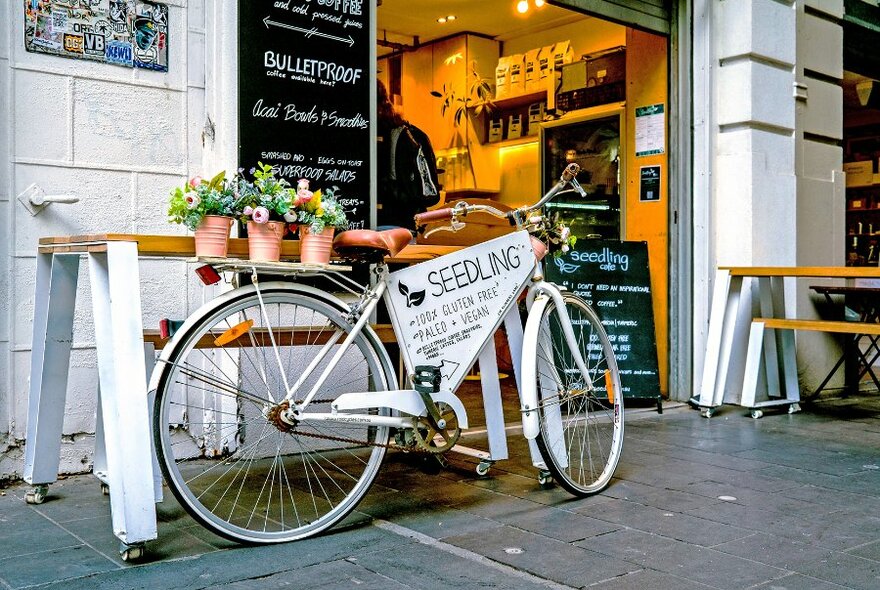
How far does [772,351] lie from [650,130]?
6.04ft

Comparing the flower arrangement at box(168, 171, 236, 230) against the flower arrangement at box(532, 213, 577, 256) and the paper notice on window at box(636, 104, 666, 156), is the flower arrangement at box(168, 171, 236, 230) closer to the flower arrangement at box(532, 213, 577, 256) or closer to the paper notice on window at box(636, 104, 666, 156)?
the flower arrangement at box(532, 213, 577, 256)

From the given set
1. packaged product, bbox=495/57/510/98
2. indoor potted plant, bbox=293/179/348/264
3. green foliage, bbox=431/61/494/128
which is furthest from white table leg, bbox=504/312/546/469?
green foliage, bbox=431/61/494/128

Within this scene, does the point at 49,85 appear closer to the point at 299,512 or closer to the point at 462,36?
the point at 299,512

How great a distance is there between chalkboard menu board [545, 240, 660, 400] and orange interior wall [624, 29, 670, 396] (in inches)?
11.5

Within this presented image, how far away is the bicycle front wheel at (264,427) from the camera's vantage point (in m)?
3.18

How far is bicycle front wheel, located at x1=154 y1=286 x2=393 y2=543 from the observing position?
318 cm

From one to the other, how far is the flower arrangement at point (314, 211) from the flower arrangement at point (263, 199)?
4cm

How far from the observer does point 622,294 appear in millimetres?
6477

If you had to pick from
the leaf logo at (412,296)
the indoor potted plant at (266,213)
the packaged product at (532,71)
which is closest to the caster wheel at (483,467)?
the leaf logo at (412,296)

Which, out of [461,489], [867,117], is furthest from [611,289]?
[867,117]

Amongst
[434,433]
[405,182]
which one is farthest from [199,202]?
[405,182]

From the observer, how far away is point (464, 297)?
3879 millimetres

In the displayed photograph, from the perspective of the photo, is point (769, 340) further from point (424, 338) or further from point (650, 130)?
point (424, 338)

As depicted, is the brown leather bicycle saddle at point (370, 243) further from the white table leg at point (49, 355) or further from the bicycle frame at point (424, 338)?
the white table leg at point (49, 355)
